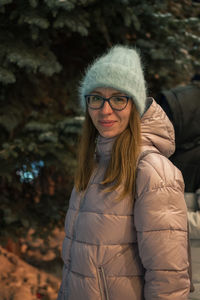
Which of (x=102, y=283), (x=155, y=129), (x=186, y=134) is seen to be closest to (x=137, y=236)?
(x=102, y=283)

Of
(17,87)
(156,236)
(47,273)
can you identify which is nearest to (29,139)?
(17,87)

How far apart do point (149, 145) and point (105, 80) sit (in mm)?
382

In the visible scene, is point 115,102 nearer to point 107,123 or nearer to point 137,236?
point 107,123

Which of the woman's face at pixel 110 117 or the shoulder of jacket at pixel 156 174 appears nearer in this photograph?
the shoulder of jacket at pixel 156 174

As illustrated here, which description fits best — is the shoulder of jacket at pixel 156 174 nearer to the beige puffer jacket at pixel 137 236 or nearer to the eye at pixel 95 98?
the beige puffer jacket at pixel 137 236

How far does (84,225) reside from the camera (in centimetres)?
163

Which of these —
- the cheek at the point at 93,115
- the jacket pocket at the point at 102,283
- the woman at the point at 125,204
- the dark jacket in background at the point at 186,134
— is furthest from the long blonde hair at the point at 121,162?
the dark jacket in background at the point at 186,134

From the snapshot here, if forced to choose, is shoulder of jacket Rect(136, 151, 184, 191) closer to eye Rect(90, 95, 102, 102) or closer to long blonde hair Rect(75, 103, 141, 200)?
long blonde hair Rect(75, 103, 141, 200)

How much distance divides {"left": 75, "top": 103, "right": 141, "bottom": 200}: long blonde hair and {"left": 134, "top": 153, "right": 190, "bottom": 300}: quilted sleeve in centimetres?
7

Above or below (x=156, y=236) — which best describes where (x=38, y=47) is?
above

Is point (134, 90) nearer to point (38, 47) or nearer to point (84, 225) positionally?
point (84, 225)

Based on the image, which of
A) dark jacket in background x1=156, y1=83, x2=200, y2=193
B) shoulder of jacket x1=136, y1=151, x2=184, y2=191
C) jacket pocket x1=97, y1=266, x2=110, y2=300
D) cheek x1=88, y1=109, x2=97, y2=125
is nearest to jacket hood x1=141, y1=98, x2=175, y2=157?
shoulder of jacket x1=136, y1=151, x2=184, y2=191

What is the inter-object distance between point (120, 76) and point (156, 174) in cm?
50

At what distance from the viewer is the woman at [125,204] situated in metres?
1.46
